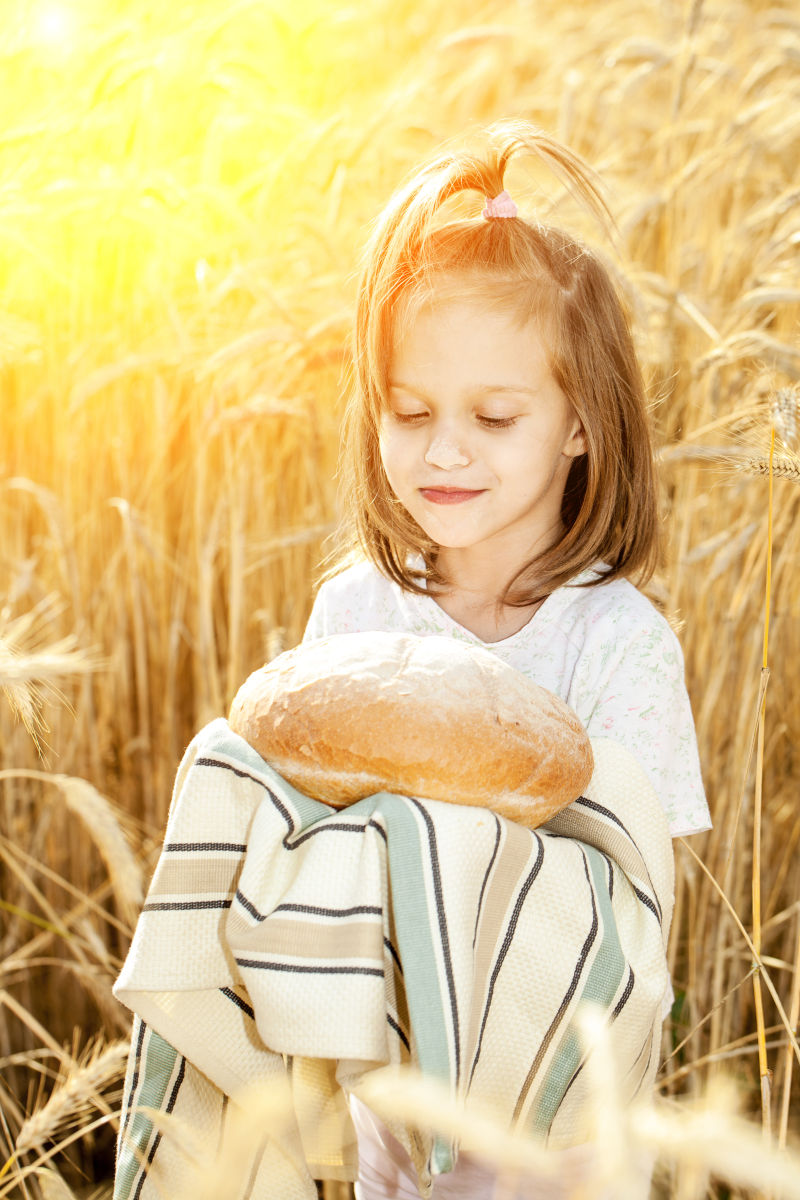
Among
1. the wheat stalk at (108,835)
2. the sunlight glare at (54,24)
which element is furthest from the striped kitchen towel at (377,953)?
the sunlight glare at (54,24)

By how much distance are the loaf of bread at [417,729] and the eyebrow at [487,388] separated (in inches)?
13.2

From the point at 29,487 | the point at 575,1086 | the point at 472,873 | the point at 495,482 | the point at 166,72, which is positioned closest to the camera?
the point at 472,873

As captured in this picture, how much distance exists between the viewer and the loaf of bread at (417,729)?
0.83m

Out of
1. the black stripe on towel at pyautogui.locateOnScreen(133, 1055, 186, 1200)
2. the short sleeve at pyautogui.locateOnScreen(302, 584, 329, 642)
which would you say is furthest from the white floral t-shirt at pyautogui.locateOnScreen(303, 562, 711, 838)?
the black stripe on towel at pyautogui.locateOnScreen(133, 1055, 186, 1200)

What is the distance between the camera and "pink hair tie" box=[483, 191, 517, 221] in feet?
3.95

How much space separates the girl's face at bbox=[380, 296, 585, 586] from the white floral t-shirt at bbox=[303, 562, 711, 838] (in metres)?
0.13

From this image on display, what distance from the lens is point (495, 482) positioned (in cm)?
113

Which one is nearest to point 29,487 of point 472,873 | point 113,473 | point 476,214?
point 113,473

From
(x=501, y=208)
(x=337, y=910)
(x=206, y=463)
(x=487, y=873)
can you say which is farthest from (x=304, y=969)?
(x=206, y=463)

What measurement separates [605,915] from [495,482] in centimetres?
47

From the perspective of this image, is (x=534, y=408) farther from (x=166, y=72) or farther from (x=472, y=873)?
(x=166, y=72)

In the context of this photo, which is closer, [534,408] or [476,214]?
[534,408]

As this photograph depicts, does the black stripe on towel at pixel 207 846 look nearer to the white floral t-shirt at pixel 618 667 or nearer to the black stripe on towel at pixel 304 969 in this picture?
the black stripe on towel at pixel 304 969

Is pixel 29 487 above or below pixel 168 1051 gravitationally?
above
